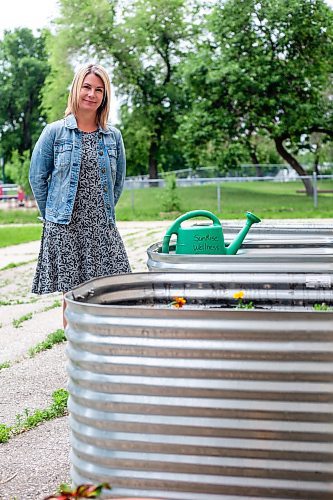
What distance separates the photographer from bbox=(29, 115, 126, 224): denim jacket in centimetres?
471

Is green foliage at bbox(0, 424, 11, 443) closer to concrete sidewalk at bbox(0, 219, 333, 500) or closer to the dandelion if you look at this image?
concrete sidewalk at bbox(0, 219, 333, 500)

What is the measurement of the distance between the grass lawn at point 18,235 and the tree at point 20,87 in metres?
36.0

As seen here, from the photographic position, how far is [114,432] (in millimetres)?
2283

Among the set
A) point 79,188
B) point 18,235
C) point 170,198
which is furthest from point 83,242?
point 170,198

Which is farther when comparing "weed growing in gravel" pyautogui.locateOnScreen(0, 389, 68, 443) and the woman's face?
the woman's face

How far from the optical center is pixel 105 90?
4660mm

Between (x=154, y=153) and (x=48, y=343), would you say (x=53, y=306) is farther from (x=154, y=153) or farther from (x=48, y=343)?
(x=154, y=153)

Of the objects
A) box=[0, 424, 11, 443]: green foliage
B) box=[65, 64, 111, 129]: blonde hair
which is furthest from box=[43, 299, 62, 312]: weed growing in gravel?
box=[0, 424, 11, 443]: green foliage

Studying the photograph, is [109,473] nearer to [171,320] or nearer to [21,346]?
[171,320]

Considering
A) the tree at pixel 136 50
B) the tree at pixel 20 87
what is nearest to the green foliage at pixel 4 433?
the tree at pixel 136 50

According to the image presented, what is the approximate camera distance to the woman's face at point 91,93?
15.1ft

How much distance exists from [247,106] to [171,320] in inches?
980

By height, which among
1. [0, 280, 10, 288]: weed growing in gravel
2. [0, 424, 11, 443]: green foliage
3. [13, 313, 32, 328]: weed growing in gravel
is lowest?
[0, 280, 10, 288]: weed growing in gravel

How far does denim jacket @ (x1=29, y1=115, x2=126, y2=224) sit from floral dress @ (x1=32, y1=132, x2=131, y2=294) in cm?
4
